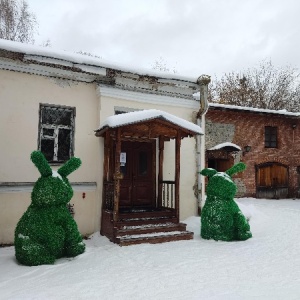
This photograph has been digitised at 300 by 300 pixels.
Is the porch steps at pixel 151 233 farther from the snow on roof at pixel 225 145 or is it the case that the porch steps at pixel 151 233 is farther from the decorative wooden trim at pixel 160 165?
the snow on roof at pixel 225 145

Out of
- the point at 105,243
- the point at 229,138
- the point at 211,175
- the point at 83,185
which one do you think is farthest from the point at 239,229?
the point at 229,138

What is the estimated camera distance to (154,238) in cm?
702

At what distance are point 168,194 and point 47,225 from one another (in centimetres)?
384

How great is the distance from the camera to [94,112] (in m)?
8.28

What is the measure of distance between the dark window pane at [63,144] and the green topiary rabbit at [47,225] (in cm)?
190

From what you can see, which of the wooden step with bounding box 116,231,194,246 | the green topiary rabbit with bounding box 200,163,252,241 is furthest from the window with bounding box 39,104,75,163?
the green topiary rabbit with bounding box 200,163,252,241

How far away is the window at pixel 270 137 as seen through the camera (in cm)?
1685

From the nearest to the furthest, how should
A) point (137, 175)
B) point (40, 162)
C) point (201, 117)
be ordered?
point (40, 162) → point (137, 175) → point (201, 117)

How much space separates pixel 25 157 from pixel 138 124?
115 inches

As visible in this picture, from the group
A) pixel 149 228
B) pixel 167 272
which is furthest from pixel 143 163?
pixel 167 272

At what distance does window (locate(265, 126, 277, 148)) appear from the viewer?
16850 mm

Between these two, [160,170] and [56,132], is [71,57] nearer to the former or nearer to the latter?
[56,132]

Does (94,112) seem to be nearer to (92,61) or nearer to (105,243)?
(92,61)

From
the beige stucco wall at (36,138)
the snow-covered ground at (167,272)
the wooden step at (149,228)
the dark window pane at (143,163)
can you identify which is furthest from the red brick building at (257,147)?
the snow-covered ground at (167,272)
